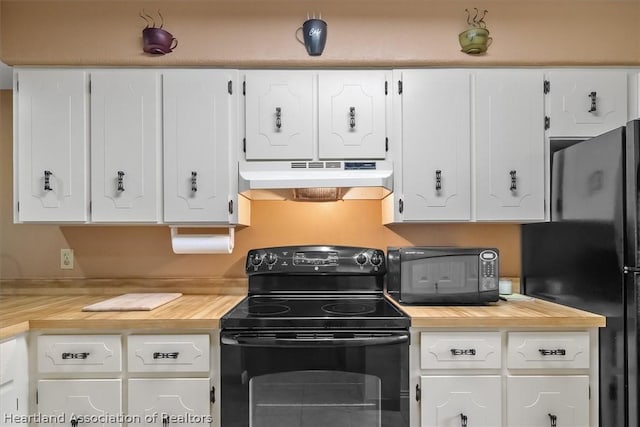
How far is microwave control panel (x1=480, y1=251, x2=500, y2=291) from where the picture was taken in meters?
1.88

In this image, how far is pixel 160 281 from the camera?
90.7 inches

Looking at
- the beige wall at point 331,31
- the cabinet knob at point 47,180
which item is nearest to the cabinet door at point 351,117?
the beige wall at point 331,31

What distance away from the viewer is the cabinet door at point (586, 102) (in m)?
2.01

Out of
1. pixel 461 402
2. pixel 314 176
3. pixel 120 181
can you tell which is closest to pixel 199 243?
pixel 120 181

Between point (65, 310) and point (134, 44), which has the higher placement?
point (134, 44)

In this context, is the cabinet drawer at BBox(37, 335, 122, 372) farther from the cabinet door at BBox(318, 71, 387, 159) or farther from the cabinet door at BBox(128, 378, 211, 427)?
the cabinet door at BBox(318, 71, 387, 159)

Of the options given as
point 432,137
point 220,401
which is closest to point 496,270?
point 432,137

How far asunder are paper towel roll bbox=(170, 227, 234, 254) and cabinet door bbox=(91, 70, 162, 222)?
0.71 ft

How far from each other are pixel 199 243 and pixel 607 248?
1892 millimetres

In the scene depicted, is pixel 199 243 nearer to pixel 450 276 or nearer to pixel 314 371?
pixel 314 371

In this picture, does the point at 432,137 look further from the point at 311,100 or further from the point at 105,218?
the point at 105,218

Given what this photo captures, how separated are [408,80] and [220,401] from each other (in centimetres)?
170

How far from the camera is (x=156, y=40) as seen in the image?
6.46 ft

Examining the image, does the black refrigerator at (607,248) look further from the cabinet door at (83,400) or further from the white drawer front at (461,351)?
the cabinet door at (83,400)
